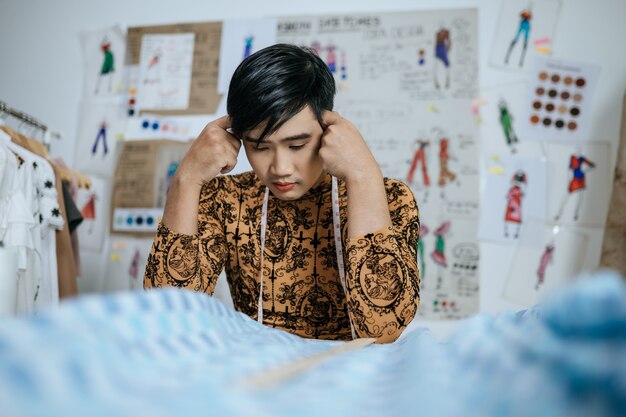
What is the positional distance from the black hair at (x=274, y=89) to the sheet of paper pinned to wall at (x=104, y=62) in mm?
1631

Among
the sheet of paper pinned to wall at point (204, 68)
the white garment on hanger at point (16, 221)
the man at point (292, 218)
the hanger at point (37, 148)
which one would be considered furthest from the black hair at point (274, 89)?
the sheet of paper pinned to wall at point (204, 68)

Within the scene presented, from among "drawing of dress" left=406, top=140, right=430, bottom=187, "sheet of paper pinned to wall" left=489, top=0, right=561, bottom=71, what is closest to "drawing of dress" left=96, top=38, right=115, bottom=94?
"drawing of dress" left=406, top=140, right=430, bottom=187

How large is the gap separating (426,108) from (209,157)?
4.45ft

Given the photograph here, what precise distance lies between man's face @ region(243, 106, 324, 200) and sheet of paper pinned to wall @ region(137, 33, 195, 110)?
1.48 meters

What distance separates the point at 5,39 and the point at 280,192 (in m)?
2.22

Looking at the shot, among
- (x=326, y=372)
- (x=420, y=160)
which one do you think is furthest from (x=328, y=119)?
(x=420, y=160)

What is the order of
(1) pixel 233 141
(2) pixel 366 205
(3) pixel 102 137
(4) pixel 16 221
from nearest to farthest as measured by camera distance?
(2) pixel 366 205 < (1) pixel 233 141 < (4) pixel 16 221 < (3) pixel 102 137

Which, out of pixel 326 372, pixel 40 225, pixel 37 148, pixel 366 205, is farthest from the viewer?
pixel 37 148

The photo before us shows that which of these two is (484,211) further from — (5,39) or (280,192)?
(5,39)

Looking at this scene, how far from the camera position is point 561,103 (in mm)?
2156

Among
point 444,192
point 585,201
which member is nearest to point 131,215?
point 444,192

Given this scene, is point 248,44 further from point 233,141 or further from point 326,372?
point 326,372

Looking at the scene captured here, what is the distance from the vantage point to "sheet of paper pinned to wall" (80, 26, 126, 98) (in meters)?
2.48

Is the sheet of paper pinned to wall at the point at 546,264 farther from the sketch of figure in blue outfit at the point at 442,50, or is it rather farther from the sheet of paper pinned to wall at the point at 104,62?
the sheet of paper pinned to wall at the point at 104,62
